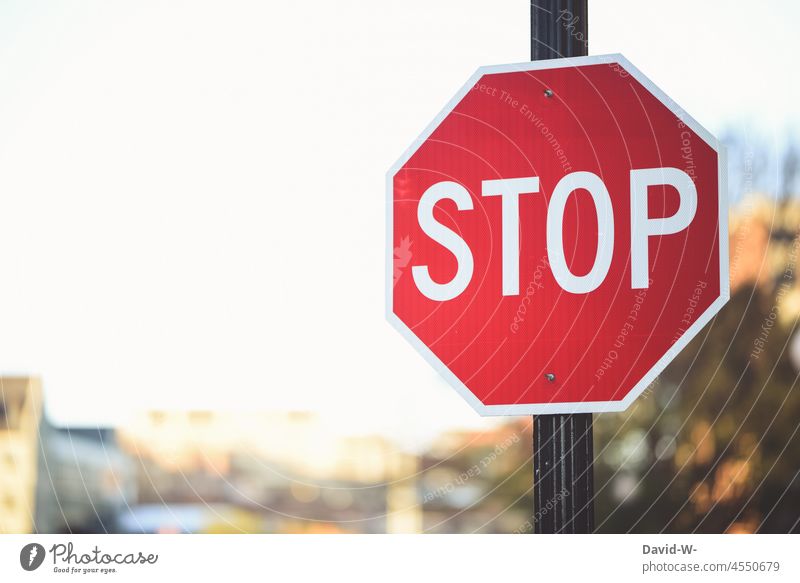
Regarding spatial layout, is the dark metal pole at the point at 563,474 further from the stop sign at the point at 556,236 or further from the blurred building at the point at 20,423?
the blurred building at the point at 20,423

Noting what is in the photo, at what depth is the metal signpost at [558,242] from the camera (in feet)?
5.97

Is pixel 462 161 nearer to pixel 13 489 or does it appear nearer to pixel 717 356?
pixel 717 356

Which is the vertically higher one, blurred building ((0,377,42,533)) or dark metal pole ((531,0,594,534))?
dark metal pole ((531,0,594,534))

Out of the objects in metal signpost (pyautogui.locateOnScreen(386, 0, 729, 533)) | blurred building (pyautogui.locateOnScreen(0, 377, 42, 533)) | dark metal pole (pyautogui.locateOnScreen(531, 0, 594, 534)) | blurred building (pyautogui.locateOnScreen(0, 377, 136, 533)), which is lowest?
blurred building (pyautogui.locateOnScreen(0, 377, 136, 533))

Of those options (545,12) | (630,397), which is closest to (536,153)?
(545,12)

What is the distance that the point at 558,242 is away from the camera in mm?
1894

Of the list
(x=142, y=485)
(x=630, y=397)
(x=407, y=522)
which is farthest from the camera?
(x=142, y=485)

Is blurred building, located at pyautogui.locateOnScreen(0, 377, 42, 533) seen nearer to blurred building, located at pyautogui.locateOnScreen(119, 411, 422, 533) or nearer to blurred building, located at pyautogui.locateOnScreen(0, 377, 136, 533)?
blurred building, located at pyautogui.locateOnScreen(0, 377, 136, 533)

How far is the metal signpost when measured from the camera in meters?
1.82

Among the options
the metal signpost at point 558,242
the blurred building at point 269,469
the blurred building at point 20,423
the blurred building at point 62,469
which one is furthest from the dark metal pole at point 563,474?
the blurred building at point 62,469

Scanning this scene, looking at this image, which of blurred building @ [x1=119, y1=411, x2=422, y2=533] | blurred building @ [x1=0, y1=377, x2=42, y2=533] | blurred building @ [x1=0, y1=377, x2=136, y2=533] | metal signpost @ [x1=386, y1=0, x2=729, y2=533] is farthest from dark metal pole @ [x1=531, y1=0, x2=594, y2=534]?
blurred building @ [x1=0, y1=377, x2=136, y2=533]

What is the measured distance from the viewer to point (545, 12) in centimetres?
198

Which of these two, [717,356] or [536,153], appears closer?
[536,153]
